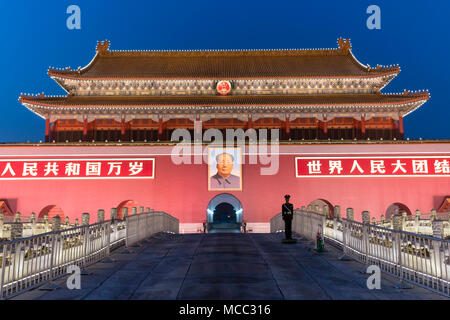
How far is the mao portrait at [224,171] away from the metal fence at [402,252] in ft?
34.3

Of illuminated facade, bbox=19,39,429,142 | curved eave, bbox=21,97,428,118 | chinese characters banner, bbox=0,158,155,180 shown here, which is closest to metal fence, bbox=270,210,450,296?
curved eave, bbox=21,97,428,118

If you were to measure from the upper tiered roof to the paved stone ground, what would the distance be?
16407mm

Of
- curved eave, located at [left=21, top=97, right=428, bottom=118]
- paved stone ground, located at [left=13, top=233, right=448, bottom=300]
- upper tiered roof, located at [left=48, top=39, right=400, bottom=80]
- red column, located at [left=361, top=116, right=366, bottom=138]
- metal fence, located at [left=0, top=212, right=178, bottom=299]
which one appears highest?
upper tiered roof, located at [left=48, top=39, right=400, bottom=80]

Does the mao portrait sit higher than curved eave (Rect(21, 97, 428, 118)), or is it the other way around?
curved eave (Rect(21, 97, 428, 118))

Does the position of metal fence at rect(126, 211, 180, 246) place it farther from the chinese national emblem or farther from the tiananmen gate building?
the chinese national emblem

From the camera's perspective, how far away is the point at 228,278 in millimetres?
6473

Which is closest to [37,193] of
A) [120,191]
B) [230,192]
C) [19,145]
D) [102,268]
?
[19,145]

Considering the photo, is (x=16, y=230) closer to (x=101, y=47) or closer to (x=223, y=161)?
(x=223, y=161)

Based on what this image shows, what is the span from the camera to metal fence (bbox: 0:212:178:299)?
549 cm

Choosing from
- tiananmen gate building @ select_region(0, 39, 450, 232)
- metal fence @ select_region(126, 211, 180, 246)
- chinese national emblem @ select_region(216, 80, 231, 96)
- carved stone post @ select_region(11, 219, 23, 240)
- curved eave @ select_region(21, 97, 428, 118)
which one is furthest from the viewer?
chinese national emblem @ select_region(216, 80, 231, 96)

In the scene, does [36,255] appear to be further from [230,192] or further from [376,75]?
[376,75]

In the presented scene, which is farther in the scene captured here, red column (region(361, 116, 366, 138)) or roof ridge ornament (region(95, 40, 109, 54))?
roof ridge ornament (region(95, 40, 109, 54))

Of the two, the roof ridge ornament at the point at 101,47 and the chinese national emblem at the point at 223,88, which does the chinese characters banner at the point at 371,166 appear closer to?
the chinese national emblem at the point at 223,88

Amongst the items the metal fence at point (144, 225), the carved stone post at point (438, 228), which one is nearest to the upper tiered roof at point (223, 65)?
the metal fence at point (144, 225)
